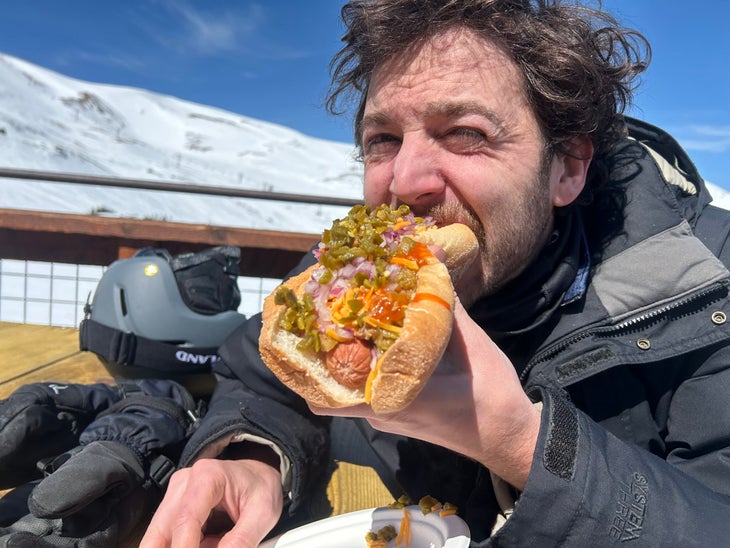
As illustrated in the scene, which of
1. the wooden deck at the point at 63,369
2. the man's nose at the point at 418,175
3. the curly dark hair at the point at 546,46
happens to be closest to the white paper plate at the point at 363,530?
the wooden deck at the point at 63,369

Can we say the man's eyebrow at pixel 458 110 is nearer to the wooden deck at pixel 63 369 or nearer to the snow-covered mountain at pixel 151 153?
the wooden deck at pixel 63 369

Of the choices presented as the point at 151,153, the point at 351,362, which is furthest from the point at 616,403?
the point at 151,153

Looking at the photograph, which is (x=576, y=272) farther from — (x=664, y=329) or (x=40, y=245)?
(x=40, y=245)

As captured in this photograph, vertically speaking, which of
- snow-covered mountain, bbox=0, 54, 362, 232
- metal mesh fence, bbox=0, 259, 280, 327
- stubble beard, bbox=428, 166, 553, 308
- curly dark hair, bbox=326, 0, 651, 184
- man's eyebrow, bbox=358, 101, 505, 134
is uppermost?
snow-covered mountain, bbox=0, 54, 362, 232

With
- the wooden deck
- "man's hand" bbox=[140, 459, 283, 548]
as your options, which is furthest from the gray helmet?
"man's hand" bbox=[140, 459, 283, 548]

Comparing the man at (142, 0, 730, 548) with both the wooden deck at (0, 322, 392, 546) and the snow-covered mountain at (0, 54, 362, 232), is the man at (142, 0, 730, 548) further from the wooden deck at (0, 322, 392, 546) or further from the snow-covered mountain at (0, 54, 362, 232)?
the snow-covered mountain at (0, 54, 362, 232)

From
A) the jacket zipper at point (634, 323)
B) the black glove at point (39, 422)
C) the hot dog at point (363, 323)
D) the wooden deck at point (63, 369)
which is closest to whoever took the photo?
the hot dog at point (363, 323)

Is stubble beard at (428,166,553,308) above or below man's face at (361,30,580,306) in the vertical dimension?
below
